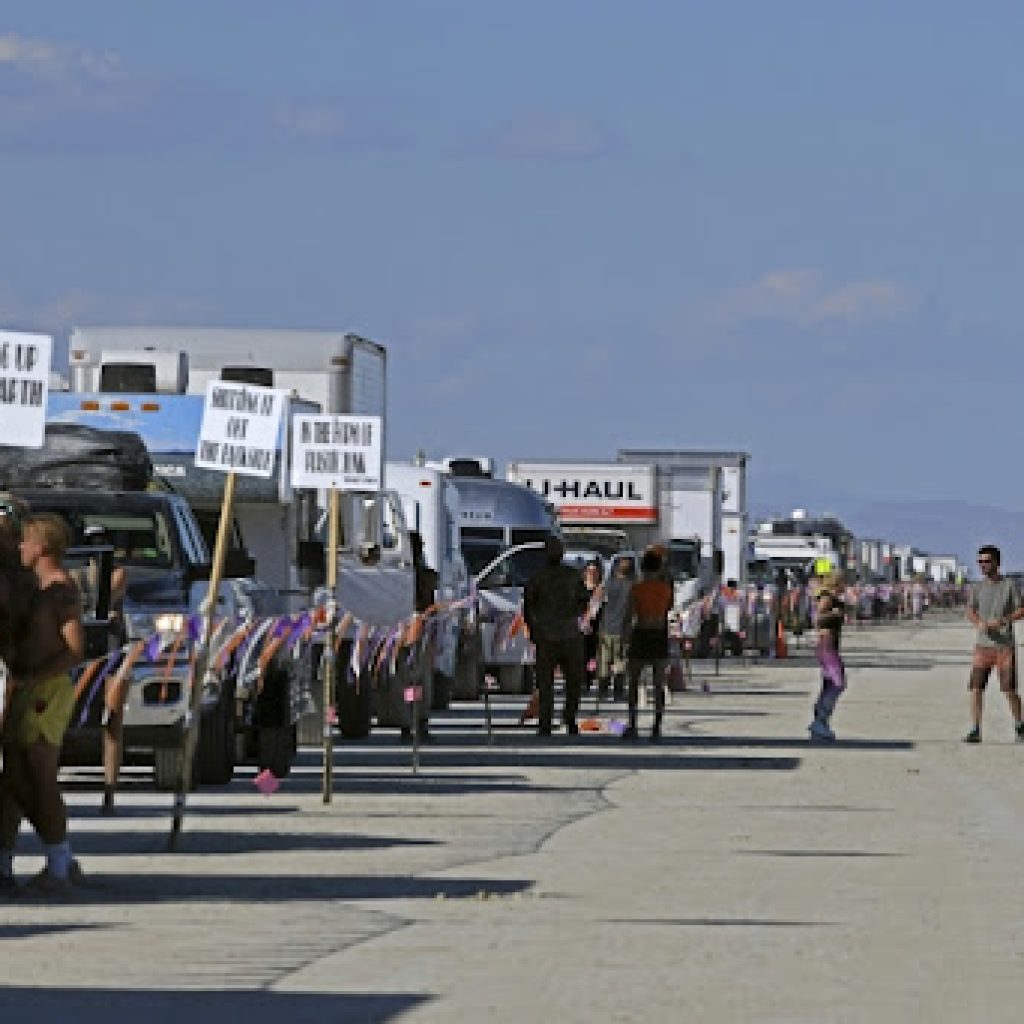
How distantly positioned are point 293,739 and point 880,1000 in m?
13.9

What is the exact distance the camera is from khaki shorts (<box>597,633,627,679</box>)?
42281 millimetres

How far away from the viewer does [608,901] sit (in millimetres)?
17078

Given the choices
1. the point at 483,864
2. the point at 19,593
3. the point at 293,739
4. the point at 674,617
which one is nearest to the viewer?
the point at 19,593

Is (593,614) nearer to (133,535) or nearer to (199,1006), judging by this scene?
(133,535)

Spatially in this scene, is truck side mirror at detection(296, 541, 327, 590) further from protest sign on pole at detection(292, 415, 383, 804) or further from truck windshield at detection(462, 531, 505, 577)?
truck windshield at detection(462, 531, 505, 577)

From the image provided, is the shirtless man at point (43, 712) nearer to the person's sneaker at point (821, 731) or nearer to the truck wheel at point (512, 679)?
the person's sneaker at point (821, 731)

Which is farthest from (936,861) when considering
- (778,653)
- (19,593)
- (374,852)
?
(778,653)

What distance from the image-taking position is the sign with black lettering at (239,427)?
70.5 ft

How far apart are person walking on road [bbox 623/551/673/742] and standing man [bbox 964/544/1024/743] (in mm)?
2685

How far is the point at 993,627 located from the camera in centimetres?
3416

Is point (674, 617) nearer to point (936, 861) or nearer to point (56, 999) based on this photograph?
A: point (936, 861)

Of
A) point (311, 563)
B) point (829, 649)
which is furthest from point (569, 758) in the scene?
point (829, 649)

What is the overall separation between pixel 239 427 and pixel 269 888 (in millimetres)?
4760

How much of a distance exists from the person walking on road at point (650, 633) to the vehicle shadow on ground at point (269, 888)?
606 inches
